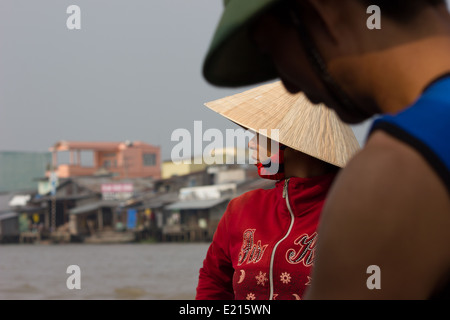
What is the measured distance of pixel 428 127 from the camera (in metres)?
0.63

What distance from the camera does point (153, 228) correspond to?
3612 cm

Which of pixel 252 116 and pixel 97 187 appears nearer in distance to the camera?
pixel 252 116

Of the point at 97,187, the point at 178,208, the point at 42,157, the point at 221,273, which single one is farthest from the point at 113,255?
the point at 221,273

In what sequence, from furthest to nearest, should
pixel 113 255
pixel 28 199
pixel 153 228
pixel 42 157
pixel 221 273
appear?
pixel 42 157 < pixel 28 199 < pixel 153 228 < pixel 113 255 < pixel 221 273

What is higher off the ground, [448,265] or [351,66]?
[351,66]

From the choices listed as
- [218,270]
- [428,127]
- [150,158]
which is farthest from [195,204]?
[428,127]

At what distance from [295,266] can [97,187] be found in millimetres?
35802

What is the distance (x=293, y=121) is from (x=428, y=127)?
1.66 meters

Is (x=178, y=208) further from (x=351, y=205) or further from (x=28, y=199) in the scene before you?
(x=351, y=205)

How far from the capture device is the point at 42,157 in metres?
49.1

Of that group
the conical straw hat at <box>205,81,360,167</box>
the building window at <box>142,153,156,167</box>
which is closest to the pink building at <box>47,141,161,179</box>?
the building window at <box>142,153,156,167</box>

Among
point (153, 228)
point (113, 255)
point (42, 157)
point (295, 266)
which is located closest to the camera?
point (295, 266)

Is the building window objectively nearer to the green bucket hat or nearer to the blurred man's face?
the green bucket hat

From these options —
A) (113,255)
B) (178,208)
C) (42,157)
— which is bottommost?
(113,255)
